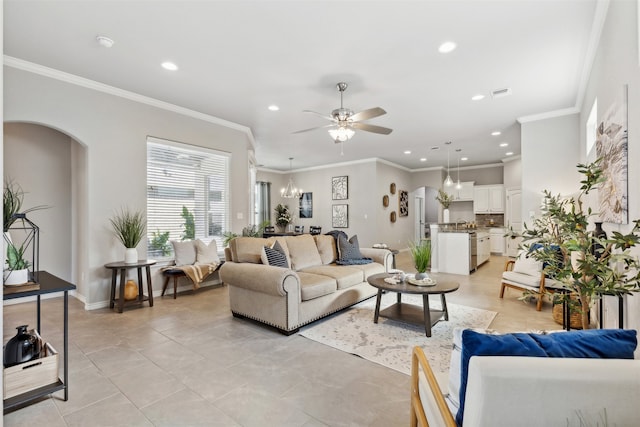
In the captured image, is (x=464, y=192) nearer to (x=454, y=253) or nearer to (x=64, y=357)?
(x=454, y=253)

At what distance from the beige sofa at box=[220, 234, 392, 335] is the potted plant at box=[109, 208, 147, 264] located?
1.23 m

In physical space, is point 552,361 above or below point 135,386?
above

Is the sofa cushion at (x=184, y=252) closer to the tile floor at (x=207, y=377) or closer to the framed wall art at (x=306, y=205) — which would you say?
the tile floor at (x=207, y=377)

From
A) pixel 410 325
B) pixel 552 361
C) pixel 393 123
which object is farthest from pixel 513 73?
pixel 552 361

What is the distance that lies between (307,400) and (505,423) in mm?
1463

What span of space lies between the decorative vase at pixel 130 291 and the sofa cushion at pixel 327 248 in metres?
2.56

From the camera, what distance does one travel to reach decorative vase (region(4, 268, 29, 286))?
1.91 meters

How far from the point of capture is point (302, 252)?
4.38 metres

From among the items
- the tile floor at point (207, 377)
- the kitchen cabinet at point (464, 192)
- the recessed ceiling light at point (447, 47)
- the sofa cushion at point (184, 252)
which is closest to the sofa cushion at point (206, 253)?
the sofa cushion at point (184, 252)

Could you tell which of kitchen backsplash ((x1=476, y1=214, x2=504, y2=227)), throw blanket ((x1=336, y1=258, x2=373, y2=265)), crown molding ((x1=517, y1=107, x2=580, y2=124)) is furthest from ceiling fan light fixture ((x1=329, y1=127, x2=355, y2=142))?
kitchen backsplash ((x1=476, y1=214, x2=504, y2=227))

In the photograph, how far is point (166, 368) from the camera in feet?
8.14

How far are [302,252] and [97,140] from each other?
3.07 metres

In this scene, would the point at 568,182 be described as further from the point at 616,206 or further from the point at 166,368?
the point at 166,368

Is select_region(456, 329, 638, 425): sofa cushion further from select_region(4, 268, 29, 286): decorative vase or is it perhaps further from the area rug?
select_region(4, 268, 29, 286): decorative vase
